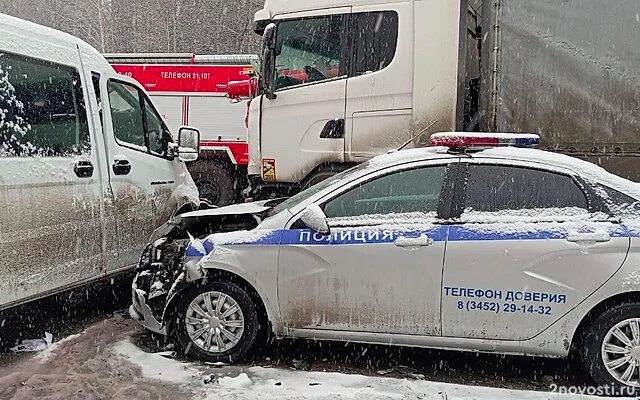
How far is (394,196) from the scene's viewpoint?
15.8 feet

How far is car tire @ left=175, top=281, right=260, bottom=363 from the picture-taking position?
4.89 m

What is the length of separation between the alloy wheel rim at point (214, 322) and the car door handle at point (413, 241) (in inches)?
49.6

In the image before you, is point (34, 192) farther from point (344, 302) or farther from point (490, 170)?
point (490, 170)

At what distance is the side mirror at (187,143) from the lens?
23.0ft

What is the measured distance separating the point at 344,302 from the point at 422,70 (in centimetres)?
326

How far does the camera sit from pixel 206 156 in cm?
1236

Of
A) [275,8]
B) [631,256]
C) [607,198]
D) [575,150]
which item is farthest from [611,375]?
[275,8]

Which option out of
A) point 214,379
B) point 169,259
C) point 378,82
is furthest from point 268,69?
point 214,379

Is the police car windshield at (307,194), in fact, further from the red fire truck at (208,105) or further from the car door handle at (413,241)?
the red fire truck at (208,105)

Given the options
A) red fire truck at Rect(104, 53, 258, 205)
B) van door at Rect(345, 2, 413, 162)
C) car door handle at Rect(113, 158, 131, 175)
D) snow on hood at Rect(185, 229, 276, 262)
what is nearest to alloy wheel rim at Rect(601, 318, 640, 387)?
snow on hood at Rect(185, 229, 276, 262)

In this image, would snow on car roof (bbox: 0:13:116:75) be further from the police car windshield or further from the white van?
the police car windshield

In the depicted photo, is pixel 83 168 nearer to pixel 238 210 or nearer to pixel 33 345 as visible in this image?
pixel 238 210

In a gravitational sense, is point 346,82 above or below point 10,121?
above

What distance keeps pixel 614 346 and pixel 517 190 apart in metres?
1.17
